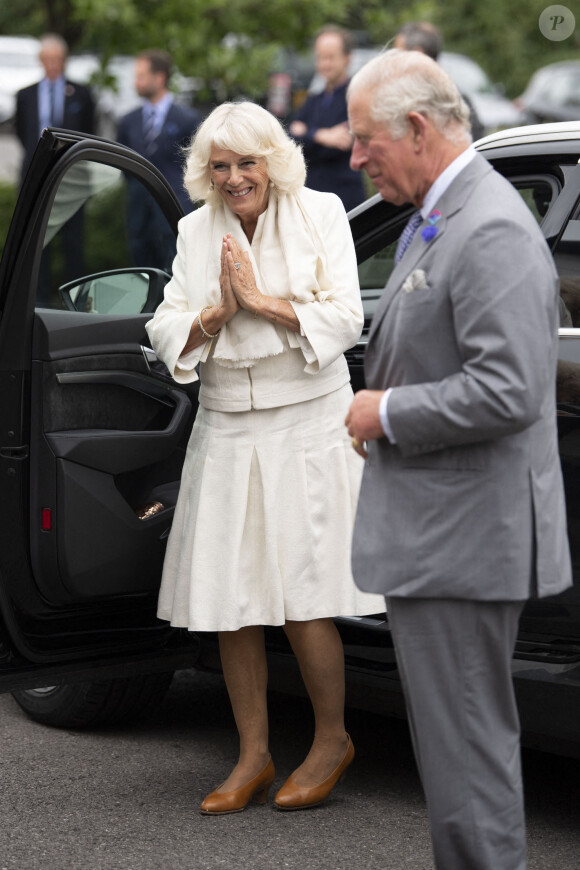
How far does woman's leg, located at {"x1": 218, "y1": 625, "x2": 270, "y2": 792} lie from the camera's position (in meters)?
3.49

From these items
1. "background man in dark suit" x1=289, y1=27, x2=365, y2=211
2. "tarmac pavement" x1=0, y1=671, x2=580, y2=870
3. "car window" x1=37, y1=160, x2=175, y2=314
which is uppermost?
"background man in dark suit" x1=289, y1=27, x2=365, y2=211

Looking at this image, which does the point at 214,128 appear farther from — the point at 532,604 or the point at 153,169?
the point at 532,604

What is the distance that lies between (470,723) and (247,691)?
1197mm

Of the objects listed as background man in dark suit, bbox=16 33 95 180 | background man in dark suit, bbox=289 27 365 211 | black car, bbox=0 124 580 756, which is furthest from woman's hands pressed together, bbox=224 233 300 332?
background man in dark suit, bbox=16 33 95 180

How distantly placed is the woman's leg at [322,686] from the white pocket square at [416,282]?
1.30 meters

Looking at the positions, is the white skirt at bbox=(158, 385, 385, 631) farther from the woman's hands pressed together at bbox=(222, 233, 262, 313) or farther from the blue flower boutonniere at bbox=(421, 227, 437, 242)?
the blue flower boutonniere at bbox=(421, 227, 437, 242)

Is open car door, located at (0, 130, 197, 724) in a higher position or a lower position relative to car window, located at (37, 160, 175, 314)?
lower

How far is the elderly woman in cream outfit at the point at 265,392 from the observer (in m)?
3.29

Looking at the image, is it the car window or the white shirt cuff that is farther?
the car window

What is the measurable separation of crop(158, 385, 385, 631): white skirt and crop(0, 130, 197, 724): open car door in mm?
293

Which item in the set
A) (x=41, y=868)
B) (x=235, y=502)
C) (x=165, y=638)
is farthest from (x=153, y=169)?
(x=41, y=868)

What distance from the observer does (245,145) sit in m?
3.23

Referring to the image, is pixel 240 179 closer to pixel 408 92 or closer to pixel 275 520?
pixel 275 520

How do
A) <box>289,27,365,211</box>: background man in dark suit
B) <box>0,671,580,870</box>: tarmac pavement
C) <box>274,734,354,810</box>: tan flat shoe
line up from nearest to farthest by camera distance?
<box>0,671,580,870</box>: tarmac pavement < <box>274,734,354,810</box>: tan flat shoe < <box>289,27,365,211</box>: background man in dark suit
